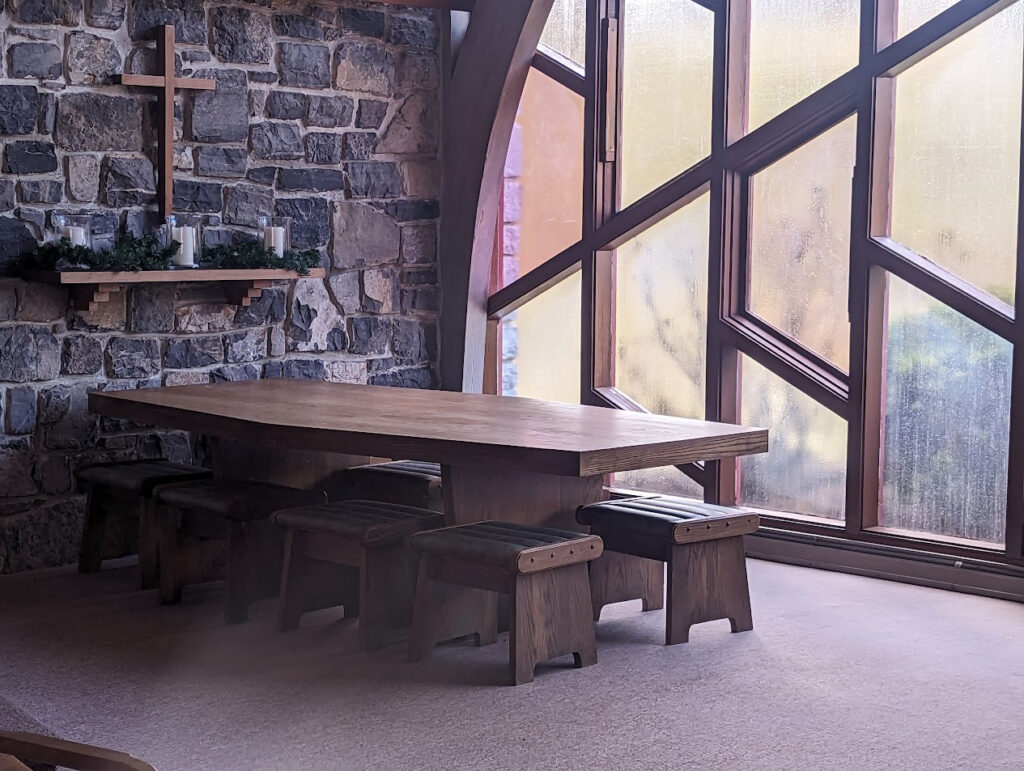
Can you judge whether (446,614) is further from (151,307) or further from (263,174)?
(263,174)

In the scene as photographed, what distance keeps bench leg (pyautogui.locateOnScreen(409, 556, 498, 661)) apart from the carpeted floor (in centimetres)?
6

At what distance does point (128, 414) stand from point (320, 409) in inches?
30.2

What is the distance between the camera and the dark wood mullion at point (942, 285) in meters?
4.62

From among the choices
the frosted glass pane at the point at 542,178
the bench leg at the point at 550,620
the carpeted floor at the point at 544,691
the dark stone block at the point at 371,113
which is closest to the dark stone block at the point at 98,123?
the dark stone block at the point at 371,113

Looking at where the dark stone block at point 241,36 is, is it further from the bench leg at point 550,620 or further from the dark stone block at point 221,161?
the bench leg at point 550,620

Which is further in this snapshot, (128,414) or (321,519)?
(128,414)

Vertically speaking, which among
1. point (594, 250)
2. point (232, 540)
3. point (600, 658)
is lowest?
point (600, 658)

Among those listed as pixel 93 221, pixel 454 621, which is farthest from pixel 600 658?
pixel 93 221

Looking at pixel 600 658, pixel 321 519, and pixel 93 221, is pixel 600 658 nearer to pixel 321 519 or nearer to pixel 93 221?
pixel 321 519

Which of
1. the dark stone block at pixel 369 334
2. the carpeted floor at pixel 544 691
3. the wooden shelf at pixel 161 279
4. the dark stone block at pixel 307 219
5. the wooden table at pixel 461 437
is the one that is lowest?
the carpeted floor at pixel 544 691

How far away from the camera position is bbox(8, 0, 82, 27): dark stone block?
4.84m

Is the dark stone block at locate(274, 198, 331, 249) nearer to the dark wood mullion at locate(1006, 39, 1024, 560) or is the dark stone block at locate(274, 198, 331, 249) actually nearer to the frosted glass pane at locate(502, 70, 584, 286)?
the frosted glass pane at locate(502, 70, 584, 286)

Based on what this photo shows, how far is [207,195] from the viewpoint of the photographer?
5.39m

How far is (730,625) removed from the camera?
4.28 m
